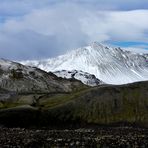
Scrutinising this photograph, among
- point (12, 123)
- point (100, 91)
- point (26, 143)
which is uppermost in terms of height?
point (100, 91)

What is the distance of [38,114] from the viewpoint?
9544cm

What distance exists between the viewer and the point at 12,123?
91.7 m

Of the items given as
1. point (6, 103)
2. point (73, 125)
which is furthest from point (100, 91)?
point (6, 103)

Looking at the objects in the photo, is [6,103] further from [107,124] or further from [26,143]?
[26,143]

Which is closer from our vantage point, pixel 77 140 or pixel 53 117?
pixel 77 140

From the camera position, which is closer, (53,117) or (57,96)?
(53,117)

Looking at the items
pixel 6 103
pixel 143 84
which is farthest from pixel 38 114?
pixel 6 103

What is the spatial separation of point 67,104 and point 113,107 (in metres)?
8.00

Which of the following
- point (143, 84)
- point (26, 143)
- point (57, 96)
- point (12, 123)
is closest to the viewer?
point (26, 143)

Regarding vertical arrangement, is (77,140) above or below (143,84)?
below

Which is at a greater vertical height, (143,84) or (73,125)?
(143,84)

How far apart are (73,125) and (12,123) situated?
999cm

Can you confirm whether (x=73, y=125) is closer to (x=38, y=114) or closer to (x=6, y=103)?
(x=38, y=114)

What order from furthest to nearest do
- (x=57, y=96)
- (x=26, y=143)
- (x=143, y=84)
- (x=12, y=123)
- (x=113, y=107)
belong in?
(x=57, y=96) → (x=143, y=84) → (x=113, y=107) → (x=12, y=123) → (x=26, y=143)
